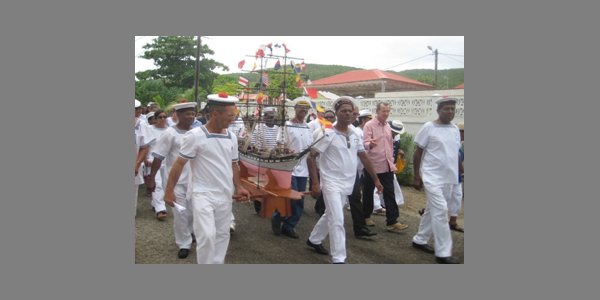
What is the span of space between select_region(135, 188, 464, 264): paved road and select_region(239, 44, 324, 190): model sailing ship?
84cm

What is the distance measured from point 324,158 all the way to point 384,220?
9.76 ft

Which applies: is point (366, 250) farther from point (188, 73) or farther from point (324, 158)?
point (188, 73)

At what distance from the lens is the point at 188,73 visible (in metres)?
17.0

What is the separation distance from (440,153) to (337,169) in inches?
52.7

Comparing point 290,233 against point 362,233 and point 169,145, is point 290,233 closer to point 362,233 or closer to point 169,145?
point 362,233

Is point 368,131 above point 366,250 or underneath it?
Answer: above

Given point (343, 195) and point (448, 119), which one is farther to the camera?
point (448, 119)

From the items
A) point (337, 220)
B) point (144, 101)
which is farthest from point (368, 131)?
point (144, 101)

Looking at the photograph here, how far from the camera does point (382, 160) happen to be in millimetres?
6590

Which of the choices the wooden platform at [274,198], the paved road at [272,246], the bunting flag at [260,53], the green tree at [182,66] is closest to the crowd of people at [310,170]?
the paved road at [272,246]

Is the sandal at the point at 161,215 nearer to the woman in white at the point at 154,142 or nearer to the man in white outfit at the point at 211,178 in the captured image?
the woman in white at the point at 154,142

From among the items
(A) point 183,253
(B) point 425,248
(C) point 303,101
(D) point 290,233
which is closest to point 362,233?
(B) point 425,248

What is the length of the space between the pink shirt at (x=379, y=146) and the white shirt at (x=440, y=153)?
1086 mm

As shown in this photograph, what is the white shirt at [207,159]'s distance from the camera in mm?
4023
